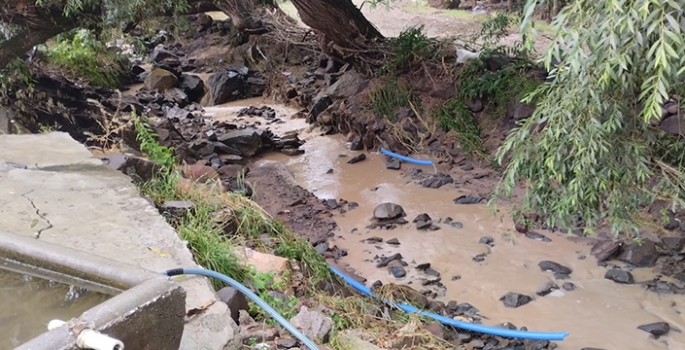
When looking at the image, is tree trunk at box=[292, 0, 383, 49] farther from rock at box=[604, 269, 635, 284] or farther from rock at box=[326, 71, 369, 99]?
rock at box=[604, 269, 635, 284]

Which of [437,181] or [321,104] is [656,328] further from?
[321,104]

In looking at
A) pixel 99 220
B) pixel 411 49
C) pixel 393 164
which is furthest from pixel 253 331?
pixel 411 49

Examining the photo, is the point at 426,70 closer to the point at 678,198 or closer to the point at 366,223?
the point at 366,223

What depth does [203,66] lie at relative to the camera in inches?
534

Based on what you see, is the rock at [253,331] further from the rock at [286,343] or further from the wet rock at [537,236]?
the wet rock at [537,236]

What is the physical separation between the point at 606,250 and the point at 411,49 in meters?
4.66

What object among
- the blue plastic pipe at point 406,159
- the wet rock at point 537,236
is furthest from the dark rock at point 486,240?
the blue plastic pipe at point 406,159

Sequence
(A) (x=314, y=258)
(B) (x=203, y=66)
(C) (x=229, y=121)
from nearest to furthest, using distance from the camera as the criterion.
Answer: (A) (x=314, y=258), (C) (x=229, y=121), (B) (x=203, y=66)

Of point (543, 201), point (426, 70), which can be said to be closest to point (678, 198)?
point (543, 201)

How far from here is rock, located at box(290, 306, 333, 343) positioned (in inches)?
115

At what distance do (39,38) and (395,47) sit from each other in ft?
16.5

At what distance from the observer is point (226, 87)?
11664 millimetres

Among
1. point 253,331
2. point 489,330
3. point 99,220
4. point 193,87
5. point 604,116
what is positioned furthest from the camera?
point 193,87

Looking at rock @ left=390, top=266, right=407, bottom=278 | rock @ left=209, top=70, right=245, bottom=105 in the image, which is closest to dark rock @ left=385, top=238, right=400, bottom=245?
rock @ left=390, top=266, right=407, bottom=278
